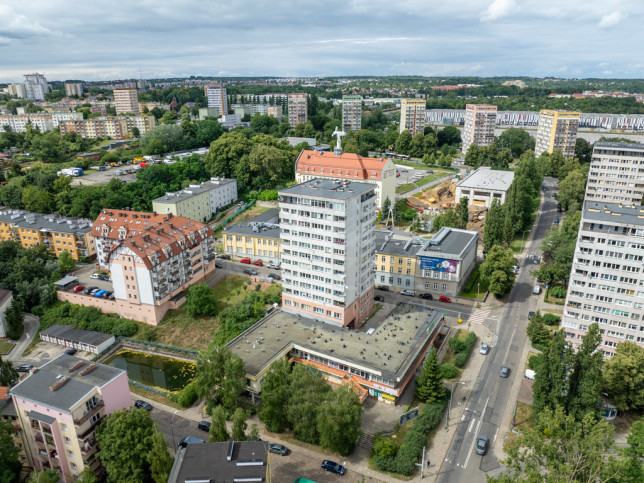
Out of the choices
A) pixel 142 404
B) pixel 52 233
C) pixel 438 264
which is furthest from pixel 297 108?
pixel 142 404

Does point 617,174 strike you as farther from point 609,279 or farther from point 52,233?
point 52,233

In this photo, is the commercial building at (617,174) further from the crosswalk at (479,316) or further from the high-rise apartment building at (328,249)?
the high-rise apartment building at (328,249)

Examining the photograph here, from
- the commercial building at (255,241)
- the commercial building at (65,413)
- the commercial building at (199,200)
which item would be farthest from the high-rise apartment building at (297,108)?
the commercial building at (65,413)

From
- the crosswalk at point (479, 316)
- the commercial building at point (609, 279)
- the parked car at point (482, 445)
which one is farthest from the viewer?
the crosswalk at point (479, 316)

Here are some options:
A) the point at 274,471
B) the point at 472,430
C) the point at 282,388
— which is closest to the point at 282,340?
the point at 282,388

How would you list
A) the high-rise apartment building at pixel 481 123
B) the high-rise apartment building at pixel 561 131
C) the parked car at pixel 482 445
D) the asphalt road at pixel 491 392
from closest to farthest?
the asphalt road at pixel 491 392 → the parked car at pixel 482 445 → the high-rise apartment building at pixel 561 131 → the high-rise apartment building at pixel 481 123

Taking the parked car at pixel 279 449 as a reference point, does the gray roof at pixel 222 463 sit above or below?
above

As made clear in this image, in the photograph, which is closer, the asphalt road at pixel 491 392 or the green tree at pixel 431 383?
the asphalt road at pixel 491 392
